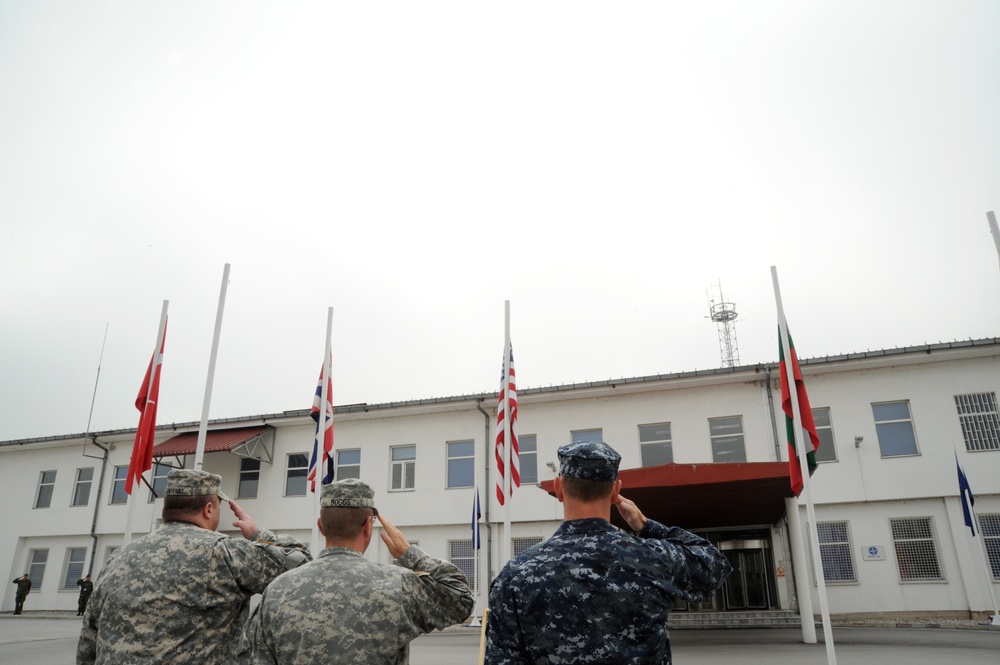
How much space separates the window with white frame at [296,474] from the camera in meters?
27.6

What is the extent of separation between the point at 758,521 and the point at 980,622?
5.80 metres

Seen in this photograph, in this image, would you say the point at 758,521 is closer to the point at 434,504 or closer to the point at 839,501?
the point at 839,501

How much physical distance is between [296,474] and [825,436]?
64.4ft

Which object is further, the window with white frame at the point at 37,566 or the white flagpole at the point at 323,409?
the window with white frame at the point at 37,566

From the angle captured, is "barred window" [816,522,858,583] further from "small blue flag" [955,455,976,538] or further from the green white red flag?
the green white red flag

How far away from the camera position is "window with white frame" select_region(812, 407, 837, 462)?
2109 cm

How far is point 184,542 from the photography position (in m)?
3.66

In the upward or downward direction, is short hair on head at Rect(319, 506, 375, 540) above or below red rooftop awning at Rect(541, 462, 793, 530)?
below

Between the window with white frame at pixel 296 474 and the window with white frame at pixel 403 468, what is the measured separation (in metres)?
3.83

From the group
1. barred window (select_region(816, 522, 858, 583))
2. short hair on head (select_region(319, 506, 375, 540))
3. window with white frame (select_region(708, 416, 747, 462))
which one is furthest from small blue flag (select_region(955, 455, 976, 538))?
short hair on head (select_region(319, 506, 375, 540))

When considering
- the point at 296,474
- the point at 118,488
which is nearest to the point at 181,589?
the point at 296,474

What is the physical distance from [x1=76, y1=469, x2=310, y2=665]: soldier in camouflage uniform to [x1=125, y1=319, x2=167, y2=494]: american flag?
8.09 meters

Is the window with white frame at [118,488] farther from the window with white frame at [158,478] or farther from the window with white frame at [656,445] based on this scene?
the window with white frame at [656,445]

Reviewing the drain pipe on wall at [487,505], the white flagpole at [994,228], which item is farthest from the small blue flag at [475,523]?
the white flagpole at [994,228]
